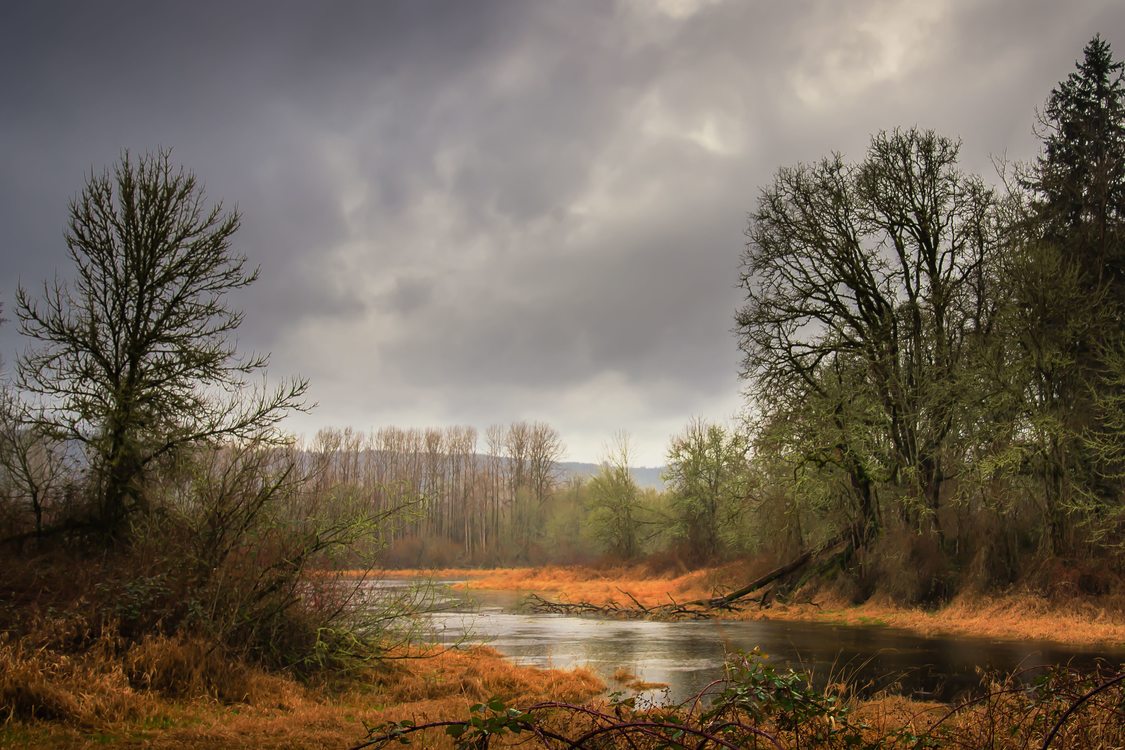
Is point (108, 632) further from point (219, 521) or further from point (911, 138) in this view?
point (911, 138)

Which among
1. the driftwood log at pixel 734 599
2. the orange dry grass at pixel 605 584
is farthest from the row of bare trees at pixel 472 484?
the driftwood log at pixel 734 599

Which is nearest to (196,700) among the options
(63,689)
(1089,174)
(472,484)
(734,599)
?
(63,689)

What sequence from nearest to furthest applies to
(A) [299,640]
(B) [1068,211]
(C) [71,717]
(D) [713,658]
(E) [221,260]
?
(C) [71,717] → (A) [299,640] → (D) [713,658] → (E) [221,260] → (B) [1068,211]

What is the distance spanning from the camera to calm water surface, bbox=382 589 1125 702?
43.6ft

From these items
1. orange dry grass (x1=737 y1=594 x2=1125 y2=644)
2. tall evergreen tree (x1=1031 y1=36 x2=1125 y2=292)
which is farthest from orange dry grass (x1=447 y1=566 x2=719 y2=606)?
tall evergreen tree (x1=1031 y1=36 x2=1125 y2=292)

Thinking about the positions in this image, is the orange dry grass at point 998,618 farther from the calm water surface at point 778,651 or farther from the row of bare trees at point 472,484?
the row of bare trees at point 472,484

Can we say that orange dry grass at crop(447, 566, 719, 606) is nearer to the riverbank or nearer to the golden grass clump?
the riverbank

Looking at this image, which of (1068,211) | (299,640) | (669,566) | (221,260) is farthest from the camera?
(669,566)

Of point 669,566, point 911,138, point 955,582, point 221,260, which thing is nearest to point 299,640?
point 221,260

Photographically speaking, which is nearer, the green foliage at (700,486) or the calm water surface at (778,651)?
the calm water surface at (778,651)

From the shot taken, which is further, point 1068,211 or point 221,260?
point 1068,211

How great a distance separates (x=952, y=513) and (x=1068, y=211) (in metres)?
11.1

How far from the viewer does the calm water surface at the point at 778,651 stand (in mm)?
13281

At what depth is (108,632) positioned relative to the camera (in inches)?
415
